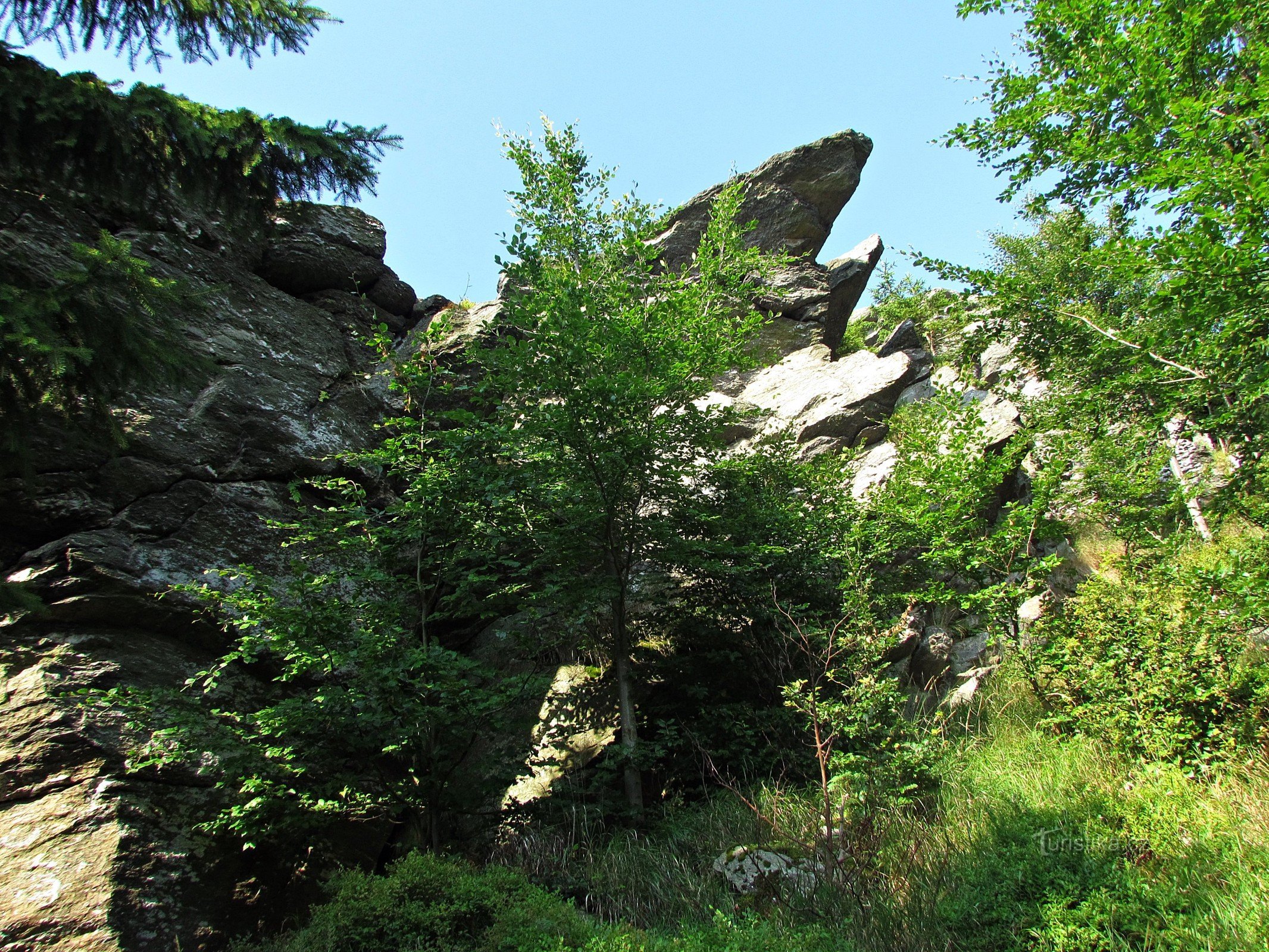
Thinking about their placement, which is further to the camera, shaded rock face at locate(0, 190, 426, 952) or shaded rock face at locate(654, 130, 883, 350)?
shaded rock face at locate(654, 130, 883, 350)

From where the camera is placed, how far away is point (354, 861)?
20.9 feet

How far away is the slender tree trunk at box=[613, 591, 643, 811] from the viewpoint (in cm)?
670

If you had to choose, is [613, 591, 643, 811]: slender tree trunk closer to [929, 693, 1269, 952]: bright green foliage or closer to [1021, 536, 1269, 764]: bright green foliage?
[929, 693, 1269, 952]: bright green foliage

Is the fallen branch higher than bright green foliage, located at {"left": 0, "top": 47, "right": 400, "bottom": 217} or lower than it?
lower

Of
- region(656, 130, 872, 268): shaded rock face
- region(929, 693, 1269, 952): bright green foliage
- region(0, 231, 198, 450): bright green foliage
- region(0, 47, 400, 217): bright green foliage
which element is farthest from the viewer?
region(656, 130, 872, 268): shaded rock face

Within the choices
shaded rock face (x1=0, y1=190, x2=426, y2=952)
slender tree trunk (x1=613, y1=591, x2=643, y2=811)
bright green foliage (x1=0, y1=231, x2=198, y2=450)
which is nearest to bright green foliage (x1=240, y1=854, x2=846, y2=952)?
shaded rock face (x1=0, y1=190, x2=426, y2=952)

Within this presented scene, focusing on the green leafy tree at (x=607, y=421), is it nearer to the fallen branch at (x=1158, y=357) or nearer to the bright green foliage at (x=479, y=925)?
the bright green foliage at (x=479, y=925)

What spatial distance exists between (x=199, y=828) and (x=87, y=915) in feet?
2.76

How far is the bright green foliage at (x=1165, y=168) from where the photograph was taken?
16.1ft

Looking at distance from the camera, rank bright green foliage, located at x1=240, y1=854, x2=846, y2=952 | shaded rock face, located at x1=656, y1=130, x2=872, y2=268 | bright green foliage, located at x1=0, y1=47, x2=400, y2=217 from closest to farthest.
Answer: bright green foliage, located at x1=240, y1=854, x2=846, y2=952 → bright green foliage, located at x1=0, y1=47, x2=400, y2=217 → shaded rock face, located at x1=656, y1=130, x2=872, y2=268

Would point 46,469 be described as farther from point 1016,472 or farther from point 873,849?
point 1016,472

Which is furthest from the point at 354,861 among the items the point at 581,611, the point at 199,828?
the point at 581,611

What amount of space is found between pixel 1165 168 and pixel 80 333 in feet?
23.9

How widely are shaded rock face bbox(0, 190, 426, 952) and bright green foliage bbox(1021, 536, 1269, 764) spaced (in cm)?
675
